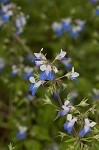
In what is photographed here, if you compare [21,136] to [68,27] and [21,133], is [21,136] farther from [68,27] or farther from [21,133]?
[68,27]

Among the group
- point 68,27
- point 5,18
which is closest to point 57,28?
Result: point 68,27

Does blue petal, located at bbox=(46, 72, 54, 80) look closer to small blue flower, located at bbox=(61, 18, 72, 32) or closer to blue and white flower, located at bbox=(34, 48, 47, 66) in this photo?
blue and white flower, located at bbox=(34, 48, 47, 66)

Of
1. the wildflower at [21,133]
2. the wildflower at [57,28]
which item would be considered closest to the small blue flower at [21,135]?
the wildflower at [21,133]

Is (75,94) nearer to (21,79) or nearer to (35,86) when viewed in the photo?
(21,79)

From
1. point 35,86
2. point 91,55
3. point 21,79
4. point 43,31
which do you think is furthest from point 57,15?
point 35,86

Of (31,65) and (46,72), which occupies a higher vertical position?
(31,65)
